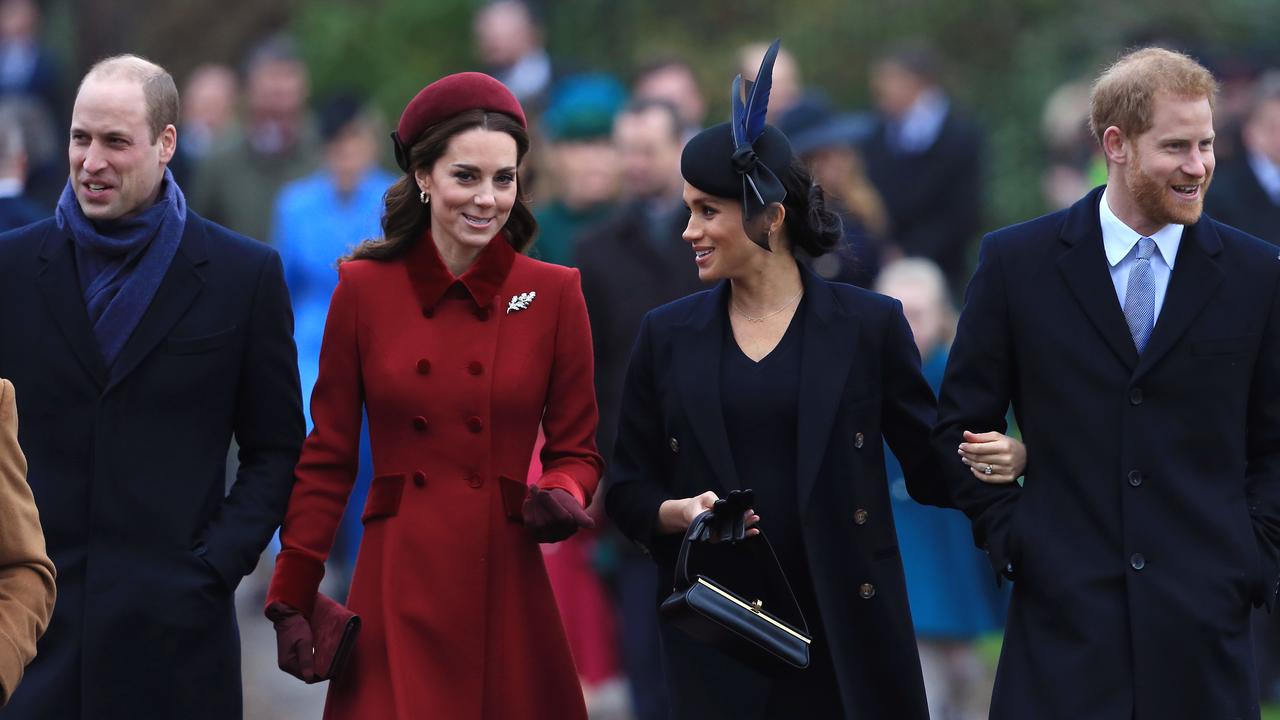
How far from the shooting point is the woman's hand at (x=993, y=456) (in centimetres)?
591

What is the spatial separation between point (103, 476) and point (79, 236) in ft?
2.14

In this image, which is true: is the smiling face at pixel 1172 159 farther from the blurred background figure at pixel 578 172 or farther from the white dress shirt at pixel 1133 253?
the blurred background figure at pixel 578 172

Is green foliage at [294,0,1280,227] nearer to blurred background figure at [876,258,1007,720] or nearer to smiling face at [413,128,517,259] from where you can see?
blurred background figure at [876,258,1007,720]

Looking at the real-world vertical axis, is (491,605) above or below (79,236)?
below

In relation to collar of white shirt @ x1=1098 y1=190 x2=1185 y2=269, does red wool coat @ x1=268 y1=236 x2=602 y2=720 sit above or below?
below

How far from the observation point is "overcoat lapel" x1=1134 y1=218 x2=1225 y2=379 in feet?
19.2

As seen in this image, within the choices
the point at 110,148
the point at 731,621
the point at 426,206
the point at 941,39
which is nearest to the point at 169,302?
the point at 110,148

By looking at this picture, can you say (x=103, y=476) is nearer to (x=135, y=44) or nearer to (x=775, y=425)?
(x=775, y=425)

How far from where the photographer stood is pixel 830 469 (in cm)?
608

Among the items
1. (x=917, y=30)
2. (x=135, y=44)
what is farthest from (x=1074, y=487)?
(x=135, y=44)

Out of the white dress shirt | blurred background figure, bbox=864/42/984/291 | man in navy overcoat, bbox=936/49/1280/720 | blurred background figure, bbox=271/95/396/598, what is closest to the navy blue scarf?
man in navy overcoat, bbox=936/49/1280/720

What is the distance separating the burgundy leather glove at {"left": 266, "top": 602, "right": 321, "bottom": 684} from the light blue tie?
7.61ft

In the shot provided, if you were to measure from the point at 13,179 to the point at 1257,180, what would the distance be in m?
5.81

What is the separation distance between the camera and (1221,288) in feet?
19.4
